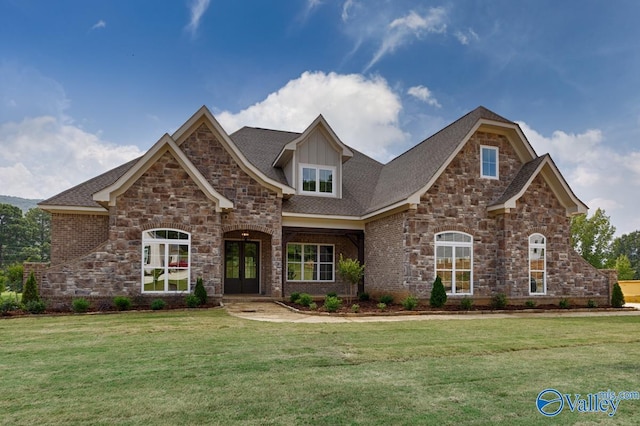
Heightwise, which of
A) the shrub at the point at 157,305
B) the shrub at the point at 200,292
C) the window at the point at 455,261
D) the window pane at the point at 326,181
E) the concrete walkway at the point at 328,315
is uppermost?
the window pane at the point at 326,181

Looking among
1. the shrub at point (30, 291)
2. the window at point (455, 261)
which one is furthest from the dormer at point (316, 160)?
the shrub at point (30, 291)

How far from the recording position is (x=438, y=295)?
14.4 m

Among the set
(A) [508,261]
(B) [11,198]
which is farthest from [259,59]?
(B) [11,198]

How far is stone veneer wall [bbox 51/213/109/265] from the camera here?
15758 millimetres

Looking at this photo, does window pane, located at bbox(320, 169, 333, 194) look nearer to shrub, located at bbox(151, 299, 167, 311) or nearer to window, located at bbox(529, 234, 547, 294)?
window, located at bbox(529, 234, 547, 294)

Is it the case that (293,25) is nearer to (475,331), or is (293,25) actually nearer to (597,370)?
(475,331)

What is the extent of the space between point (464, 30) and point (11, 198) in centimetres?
16930

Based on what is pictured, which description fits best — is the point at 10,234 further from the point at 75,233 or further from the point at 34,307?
the point at 34,307

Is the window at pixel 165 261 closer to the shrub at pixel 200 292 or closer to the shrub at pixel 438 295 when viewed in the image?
the shrub at pixel 200 292

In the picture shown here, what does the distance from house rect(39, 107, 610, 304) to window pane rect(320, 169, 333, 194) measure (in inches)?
1.7

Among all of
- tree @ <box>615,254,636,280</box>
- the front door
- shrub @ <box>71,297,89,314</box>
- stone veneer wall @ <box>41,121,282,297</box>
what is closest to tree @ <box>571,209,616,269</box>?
tree @ <box>615,254,636,280</box>

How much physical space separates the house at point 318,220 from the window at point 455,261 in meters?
0.04

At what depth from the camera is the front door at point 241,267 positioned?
18484 mm

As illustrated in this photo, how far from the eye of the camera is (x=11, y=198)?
147250mm
